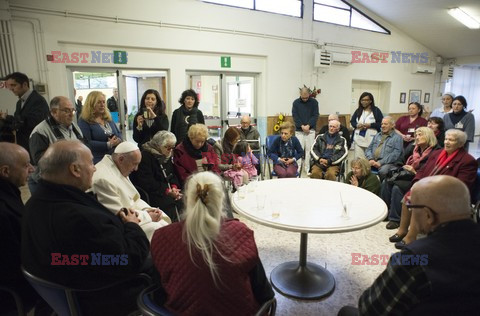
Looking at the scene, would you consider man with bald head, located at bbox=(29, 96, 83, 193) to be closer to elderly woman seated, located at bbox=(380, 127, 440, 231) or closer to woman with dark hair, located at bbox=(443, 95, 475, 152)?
elderly woman seated, located at bbox=(380, 127, 440, 231)

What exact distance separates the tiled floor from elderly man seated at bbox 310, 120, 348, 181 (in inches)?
37.8

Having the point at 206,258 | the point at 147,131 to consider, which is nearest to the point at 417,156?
A: the point at 147,131

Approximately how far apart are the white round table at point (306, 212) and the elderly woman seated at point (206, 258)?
69cm

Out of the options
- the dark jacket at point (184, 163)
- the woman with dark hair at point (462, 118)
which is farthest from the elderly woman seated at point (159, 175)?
the woman with dark hair at point (462, 118)

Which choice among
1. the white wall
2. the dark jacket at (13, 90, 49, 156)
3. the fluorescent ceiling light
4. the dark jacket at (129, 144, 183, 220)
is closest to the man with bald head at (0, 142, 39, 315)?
the dark jacket at (129, 144, 183, 220)

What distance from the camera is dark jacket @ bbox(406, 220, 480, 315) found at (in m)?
0.93

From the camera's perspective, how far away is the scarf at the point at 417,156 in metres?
3.29

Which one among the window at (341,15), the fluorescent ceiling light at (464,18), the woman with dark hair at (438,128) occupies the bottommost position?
the woman with dark hair at (438,128)

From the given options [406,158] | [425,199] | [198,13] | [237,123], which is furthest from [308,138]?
[425,199]

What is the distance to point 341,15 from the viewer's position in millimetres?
7180

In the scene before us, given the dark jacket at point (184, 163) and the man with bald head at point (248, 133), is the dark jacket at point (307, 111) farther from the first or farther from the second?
the dark jacket at point (184, 163)

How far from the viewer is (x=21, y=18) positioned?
4.12m

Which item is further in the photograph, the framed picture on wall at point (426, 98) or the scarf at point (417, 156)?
the framed picture on wall at point (426, 98)

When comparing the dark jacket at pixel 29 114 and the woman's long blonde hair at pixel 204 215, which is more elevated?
the dark jacket at pixel 29 114
